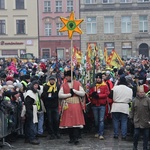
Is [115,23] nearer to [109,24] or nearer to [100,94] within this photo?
[109,24]

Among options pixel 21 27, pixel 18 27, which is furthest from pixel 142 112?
pixel 18 27

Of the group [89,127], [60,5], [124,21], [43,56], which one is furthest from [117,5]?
[89,127]

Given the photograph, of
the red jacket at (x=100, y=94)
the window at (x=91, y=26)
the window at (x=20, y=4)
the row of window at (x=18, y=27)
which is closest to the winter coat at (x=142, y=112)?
the red jacket at (x=100, y=94)

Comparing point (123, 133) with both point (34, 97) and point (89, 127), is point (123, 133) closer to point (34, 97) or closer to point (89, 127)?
point (89, 127)

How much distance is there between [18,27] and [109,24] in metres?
12.2

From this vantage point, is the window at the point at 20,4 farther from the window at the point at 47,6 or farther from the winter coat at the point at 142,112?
the winter coat at the point at 142,112

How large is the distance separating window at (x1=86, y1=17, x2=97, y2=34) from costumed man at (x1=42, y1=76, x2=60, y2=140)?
130 feet

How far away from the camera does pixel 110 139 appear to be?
1005cm

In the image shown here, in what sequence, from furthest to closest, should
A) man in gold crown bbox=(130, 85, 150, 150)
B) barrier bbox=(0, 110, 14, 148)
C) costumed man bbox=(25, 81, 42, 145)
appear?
costumed man bbox=(25, 81, 42, 145), barrier bbox=(0, 110, 14, 148), man in gold crown bbox=(130, 85, 150, 150)

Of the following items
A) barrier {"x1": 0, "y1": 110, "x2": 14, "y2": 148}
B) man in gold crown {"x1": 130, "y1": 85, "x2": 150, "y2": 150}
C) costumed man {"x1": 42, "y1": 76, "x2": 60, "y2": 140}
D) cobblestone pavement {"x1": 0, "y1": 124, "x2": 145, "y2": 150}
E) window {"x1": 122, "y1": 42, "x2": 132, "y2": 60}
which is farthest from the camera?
window {"x1": 122, "y1": 42, "x2": 132, "y2": 60}

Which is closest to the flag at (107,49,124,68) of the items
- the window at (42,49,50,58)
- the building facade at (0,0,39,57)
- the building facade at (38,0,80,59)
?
the building facade at (38,0,80,59)

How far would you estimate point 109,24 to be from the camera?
49.4 metres

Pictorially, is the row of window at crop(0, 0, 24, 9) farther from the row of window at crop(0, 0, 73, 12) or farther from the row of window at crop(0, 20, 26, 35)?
the row of window at crop(0, 20, 26, 35)

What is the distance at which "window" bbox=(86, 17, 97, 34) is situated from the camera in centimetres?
4938
